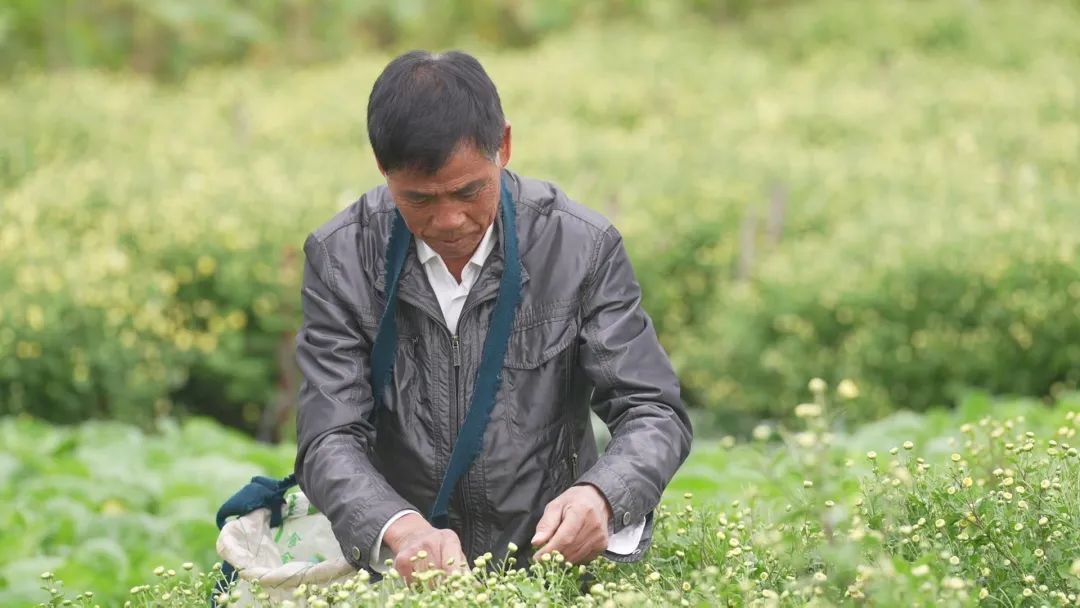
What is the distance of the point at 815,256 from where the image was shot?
793 cm

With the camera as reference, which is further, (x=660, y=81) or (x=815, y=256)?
(x=660, y=81)

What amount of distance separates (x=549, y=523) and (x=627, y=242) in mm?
6146

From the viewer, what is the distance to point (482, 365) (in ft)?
8.49

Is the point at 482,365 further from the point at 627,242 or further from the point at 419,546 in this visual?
the point at 627,242

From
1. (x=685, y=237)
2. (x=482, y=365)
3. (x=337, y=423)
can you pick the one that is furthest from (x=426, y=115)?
(x=685, y=237)

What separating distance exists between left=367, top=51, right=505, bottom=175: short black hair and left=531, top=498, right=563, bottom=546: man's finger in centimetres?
62

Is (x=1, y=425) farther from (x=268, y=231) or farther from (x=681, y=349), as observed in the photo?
(x=681, y=349)

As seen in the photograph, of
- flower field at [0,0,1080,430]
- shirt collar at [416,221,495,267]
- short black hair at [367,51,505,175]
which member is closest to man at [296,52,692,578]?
shirt collar at [416,221,495,267]

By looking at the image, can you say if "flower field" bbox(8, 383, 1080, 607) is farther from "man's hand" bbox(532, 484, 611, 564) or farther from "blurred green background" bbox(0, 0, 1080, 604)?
"blurred green background" bbox(0, 0, 1080, 604)

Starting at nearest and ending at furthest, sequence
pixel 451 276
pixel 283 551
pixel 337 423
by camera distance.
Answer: pixel 337 423 < pixel 451 276 < pixel 283 551

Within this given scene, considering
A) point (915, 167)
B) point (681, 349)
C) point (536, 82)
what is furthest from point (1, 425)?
point (536, 82)

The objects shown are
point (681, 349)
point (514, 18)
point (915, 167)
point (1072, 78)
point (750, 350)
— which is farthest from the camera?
point (514, 18)

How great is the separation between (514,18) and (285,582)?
19491 mm

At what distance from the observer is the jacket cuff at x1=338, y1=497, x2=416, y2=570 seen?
246 centimetres
